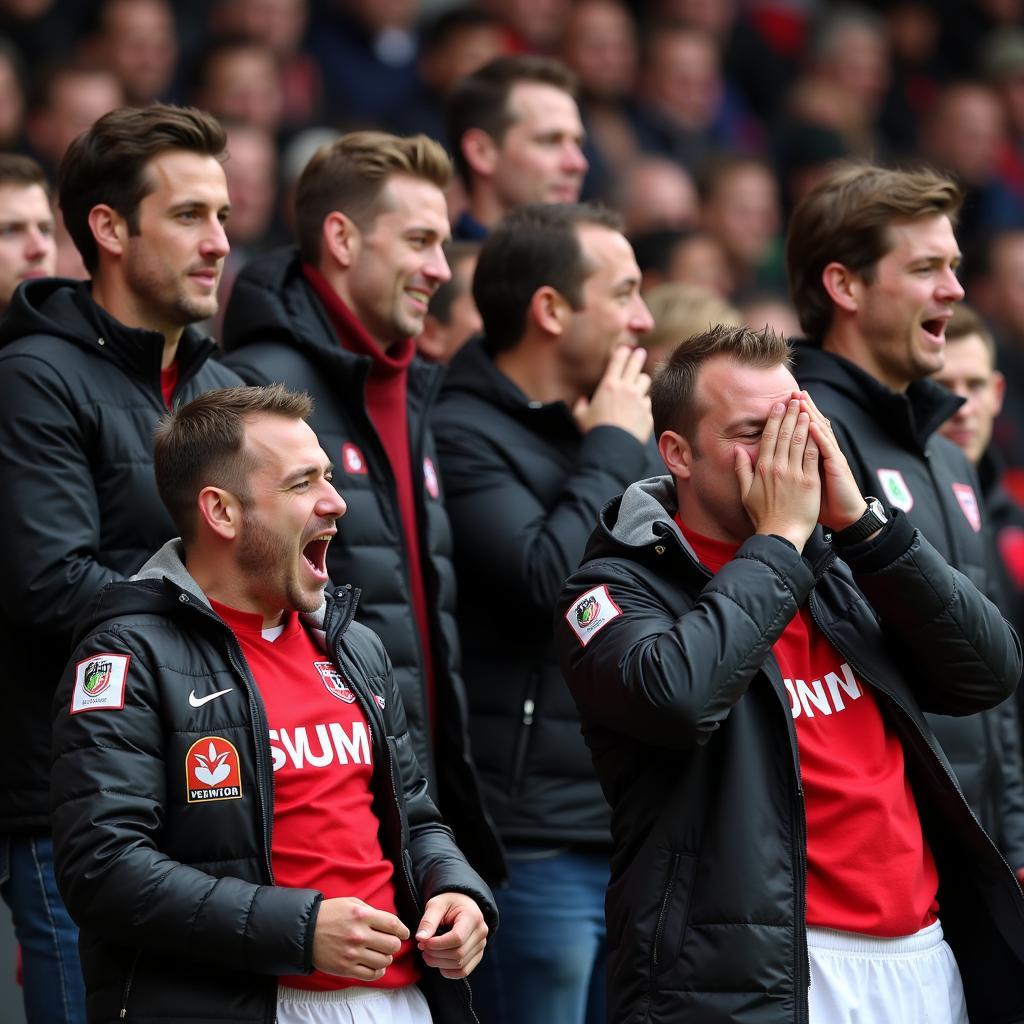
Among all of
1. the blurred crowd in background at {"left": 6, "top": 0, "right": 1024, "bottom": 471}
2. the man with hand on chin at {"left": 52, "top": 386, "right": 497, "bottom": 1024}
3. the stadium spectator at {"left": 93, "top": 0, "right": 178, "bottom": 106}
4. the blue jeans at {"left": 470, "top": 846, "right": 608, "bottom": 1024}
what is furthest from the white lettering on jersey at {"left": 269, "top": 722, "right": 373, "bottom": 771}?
the stadium spectator at {"left": 93, "top": 0, "right": 178, "bottom": 106}

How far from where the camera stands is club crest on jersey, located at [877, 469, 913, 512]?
13.9 feet

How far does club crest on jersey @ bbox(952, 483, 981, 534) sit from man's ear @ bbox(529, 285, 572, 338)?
46.0 inches

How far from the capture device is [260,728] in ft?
10.4

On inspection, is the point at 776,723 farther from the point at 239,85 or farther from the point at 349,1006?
the point at 239,85

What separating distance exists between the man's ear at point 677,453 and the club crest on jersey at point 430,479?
41.0 inches

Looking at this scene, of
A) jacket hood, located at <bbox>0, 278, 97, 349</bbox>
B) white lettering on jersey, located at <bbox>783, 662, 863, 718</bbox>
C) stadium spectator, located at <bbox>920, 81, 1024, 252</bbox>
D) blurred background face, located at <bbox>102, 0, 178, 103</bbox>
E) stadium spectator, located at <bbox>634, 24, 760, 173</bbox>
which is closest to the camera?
white lettering on jersey, located at <bbox>783, 662, 863, 718</bbox>

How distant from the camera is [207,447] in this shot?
135 inches

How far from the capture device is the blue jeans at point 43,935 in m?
3.68

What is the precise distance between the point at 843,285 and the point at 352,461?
4.49ft

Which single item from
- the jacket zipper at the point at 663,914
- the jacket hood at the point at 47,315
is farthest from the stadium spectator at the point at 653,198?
the jacket zipper at the point at 663,914

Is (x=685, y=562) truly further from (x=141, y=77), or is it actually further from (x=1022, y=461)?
(x=141, y=77)

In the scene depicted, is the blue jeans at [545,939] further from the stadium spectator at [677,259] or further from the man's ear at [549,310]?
the stadium spectator at [677,259]

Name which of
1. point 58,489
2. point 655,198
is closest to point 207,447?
point 58,489

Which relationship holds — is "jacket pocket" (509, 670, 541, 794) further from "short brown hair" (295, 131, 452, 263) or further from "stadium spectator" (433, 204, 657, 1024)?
"short brown hair" (295, 131, 452, 263)
